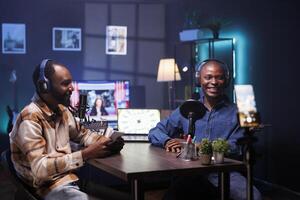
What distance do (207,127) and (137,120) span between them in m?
0.69

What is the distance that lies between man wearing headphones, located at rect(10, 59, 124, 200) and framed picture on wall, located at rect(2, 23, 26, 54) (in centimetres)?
466

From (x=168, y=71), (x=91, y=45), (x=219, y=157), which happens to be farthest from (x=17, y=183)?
(x=91, y=45)

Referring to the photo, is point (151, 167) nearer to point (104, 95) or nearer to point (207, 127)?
point (207, 127)

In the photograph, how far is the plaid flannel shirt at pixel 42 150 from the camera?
74.1 inches

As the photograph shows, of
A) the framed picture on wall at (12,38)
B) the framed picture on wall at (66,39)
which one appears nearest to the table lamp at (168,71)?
the framed picture on wall at (66,39)

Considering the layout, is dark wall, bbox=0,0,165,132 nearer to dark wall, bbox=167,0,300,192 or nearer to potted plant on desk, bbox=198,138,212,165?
dark wall, bbox=167,0,300,192

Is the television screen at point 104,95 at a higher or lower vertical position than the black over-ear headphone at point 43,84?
lower

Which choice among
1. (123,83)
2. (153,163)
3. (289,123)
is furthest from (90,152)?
(123,83)

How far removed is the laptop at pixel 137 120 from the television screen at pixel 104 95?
276cm

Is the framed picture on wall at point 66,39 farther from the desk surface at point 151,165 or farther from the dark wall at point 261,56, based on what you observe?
the desk surface at point 151,165

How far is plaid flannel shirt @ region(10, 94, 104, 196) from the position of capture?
1.88m

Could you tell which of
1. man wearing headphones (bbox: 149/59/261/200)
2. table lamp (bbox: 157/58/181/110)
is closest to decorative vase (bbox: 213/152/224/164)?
man wearing headphones (bbox: 149/59/261/200)

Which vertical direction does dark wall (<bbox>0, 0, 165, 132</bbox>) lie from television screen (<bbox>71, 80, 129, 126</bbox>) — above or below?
above

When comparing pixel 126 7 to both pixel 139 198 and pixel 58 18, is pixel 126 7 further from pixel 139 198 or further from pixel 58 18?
pixel 139 198
